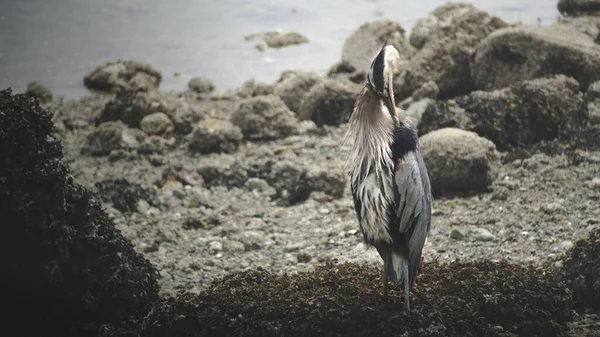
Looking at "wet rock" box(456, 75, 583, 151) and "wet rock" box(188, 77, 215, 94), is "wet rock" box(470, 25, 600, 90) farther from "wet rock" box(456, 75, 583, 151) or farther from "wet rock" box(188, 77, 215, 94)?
"wet rock" box(188, 77, 215, 94)

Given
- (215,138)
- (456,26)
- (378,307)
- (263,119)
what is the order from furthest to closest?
(456,26) < (263,119) < (215,138) < (378,307)

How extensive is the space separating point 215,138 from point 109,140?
1.17 m

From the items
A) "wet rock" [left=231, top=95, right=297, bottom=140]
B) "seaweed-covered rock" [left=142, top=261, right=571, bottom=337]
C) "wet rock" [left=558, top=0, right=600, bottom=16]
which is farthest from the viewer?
"wet rock" [left=558, top=0, right=600, bottom=16]

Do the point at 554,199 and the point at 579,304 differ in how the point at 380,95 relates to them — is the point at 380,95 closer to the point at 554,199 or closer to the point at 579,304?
the point at 579,304

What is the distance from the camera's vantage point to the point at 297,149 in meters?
7.34

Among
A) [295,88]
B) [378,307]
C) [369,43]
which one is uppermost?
[369,43]

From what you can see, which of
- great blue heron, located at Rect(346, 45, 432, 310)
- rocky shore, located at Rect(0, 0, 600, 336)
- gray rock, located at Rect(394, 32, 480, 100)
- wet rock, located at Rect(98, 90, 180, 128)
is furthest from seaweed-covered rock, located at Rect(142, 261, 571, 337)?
wet rock, located at Rect(98, 90, 180, 128)

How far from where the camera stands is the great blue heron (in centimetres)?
381

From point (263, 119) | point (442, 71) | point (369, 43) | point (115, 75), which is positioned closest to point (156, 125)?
point (263, 119)

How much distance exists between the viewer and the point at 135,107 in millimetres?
8211

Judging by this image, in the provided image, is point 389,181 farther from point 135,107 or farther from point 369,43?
point 369,43

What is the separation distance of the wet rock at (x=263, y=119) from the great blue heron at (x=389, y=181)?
12.4 ft

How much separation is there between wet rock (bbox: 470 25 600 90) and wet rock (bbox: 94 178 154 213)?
12.9 ft

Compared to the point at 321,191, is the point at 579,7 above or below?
above
